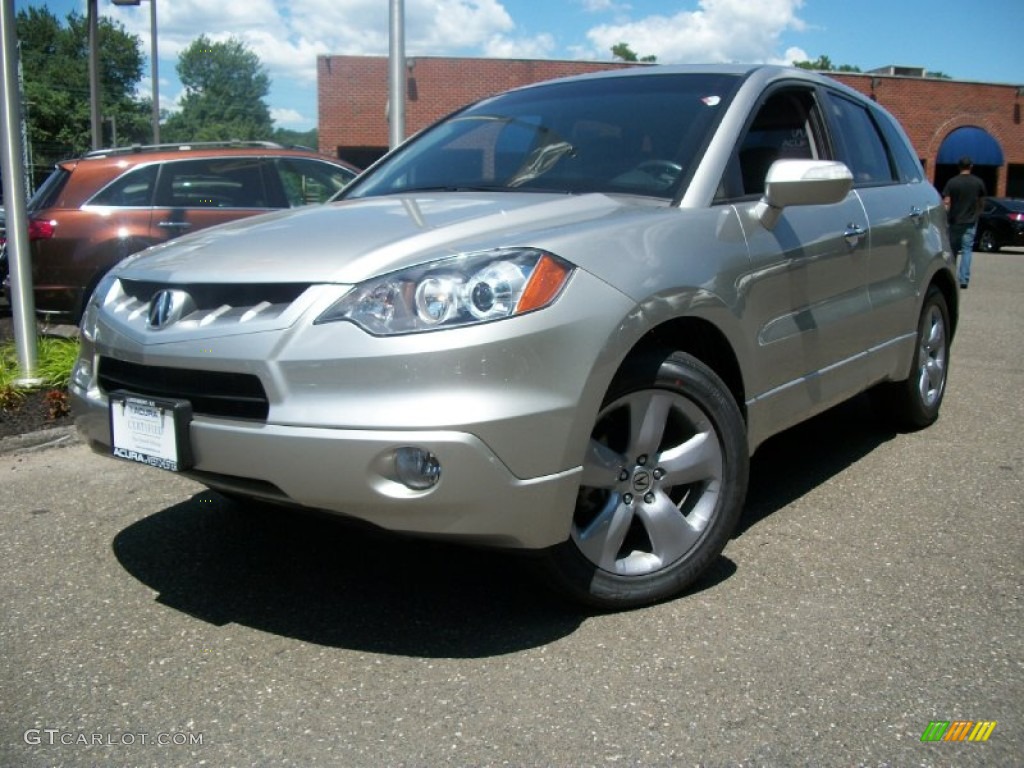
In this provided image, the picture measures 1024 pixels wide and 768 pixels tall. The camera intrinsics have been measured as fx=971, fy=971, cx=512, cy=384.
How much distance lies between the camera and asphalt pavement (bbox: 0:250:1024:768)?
232 centimetres

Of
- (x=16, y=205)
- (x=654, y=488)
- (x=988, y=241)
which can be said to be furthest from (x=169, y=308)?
(x=988, y=241)

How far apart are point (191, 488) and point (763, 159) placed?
2.80 m

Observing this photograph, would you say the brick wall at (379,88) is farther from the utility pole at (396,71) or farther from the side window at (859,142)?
the side window at (859,142)

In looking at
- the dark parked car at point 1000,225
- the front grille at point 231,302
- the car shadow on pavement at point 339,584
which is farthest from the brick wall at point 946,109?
the front grille at point 231,302

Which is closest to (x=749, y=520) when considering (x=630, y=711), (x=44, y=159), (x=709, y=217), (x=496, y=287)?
(x=709, y=217)

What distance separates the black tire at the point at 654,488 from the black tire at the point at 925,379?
2179 mm

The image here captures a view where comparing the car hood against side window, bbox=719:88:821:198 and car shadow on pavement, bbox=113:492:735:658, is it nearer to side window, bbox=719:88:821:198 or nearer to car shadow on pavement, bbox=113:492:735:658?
side window, bbox=719:88:821:198

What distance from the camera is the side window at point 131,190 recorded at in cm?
746

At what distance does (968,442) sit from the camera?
16.5 ft

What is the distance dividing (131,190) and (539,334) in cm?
600

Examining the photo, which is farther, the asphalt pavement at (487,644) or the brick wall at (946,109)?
the brick wall at (946,109)

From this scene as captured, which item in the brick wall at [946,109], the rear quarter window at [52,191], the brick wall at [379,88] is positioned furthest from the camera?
the brick wall at [946,109]
